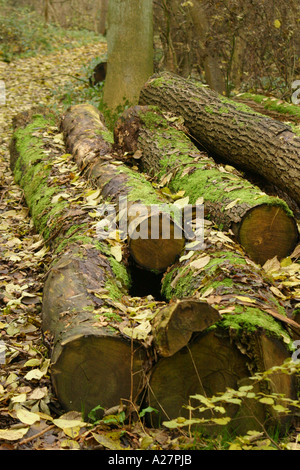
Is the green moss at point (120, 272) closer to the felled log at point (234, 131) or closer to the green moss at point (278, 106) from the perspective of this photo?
the felled log at point (234, 131)

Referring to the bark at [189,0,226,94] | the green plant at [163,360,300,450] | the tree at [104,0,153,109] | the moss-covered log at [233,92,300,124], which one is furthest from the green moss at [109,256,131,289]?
the bark at [189,0,226,94]

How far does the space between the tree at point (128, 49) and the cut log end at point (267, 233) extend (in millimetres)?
4798

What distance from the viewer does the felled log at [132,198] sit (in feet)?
12.3

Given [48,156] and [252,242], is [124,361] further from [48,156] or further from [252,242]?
[48,156]

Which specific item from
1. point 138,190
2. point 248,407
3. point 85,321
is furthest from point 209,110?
point 248,407

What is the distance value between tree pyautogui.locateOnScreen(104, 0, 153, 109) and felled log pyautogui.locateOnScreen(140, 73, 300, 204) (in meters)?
1.46

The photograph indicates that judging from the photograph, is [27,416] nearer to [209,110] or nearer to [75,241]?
[75,241]

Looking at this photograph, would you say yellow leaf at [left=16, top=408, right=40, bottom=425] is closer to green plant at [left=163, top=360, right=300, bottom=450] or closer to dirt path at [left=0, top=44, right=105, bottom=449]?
dirt path at [left=0, top=44, right=105, bottom=449]

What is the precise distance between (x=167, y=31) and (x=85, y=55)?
5.30 meters

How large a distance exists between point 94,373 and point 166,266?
1175mm

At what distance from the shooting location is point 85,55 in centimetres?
1392

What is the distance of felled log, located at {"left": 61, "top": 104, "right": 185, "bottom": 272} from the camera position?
12.3ft

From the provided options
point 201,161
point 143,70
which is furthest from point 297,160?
point 143,70

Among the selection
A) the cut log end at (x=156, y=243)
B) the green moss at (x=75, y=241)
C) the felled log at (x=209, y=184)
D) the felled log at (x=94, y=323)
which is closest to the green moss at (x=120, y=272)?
the felled log at (x=94, y=323)
